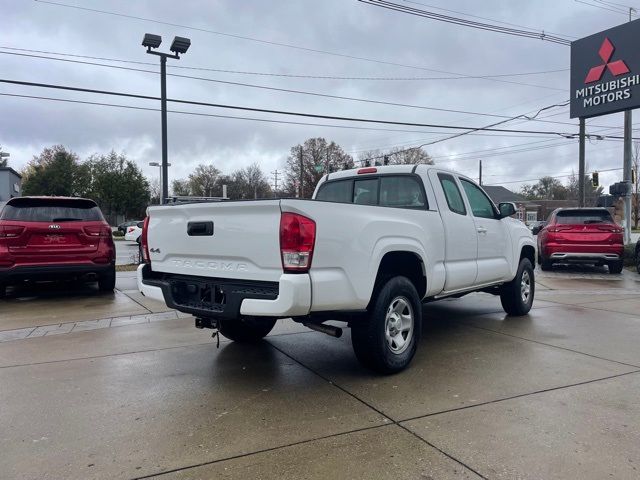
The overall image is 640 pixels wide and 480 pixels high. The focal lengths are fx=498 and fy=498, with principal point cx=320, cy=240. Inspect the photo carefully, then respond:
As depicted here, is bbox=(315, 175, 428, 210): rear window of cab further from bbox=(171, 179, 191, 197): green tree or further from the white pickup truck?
bbox=(171, 179, 191, 197): green tree

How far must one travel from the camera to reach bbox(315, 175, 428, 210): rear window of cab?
545cm

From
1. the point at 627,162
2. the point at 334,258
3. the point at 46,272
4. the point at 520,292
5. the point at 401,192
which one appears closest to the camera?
the point at 334,258

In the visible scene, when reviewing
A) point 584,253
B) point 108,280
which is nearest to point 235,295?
point 108,280

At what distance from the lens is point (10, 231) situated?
7.84 m

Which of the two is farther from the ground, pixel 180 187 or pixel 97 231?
pixel 180 187

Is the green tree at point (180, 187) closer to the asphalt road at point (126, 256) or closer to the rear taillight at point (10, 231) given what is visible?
the asphalt road at point (126, 256)

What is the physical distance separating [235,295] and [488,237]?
12.2ft

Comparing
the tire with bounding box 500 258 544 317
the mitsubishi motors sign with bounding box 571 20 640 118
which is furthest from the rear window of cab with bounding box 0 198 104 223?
the mitsubishi motors sign with bounding box 571 20 640 118

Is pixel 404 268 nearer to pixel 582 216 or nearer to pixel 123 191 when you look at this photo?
pixel 582 216

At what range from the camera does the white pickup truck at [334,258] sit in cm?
368

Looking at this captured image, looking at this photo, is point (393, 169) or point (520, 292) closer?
point (393, 169)

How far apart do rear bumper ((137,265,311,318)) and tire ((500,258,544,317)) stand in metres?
4.51

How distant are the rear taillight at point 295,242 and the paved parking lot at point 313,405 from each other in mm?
1125

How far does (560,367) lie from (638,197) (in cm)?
5039
